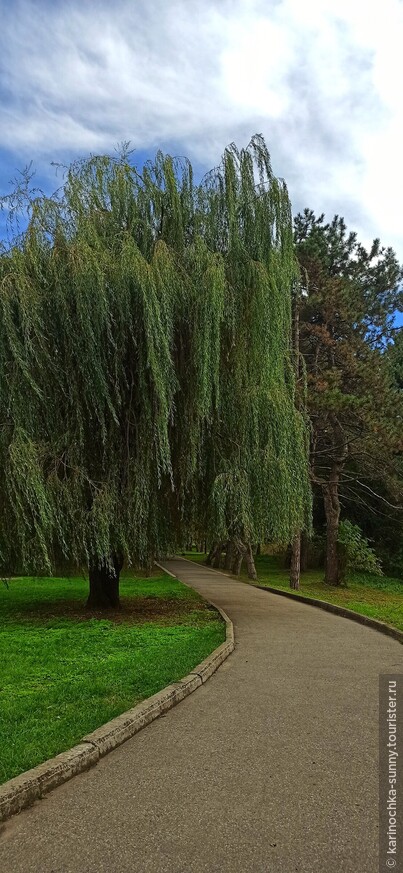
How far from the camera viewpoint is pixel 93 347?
943 centimetres

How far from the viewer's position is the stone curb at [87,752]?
323cm

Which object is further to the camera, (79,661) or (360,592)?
(360,592)

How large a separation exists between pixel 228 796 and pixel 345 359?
18857 millimetres

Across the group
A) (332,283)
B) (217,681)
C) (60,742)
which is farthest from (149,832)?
(332,283)

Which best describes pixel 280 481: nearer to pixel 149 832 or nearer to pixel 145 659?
pixel 145 659

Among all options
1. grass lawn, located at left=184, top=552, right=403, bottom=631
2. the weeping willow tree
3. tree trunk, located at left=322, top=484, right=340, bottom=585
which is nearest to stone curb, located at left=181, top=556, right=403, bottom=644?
grass lawn, located at left=184, top=552, right=403, bottom=631

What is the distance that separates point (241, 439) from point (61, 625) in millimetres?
4578

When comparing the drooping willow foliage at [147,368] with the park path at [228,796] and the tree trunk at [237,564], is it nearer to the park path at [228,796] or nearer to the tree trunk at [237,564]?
the park path at [228,796]

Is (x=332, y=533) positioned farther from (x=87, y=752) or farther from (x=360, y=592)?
(x=87, y=752)

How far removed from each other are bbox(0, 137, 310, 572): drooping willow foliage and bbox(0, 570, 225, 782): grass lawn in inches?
49.5

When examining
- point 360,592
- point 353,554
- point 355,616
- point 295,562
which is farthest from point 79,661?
point 353,554

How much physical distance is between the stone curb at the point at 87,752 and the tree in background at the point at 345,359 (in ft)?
42.2

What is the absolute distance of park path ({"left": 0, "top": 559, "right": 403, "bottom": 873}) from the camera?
9.02 ft

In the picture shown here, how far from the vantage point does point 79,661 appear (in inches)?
289
